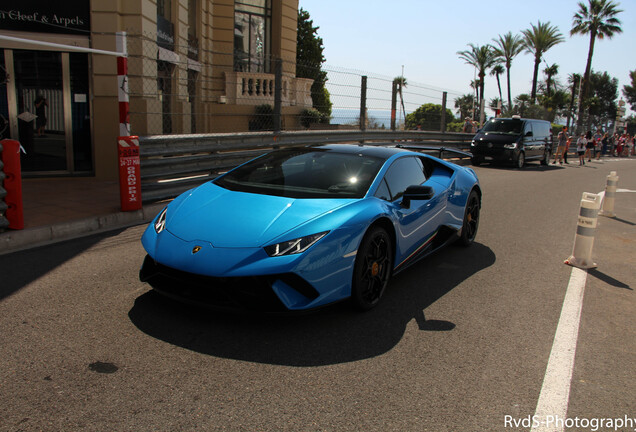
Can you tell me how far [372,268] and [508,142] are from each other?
16.7 m

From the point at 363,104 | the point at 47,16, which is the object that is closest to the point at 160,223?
the point at 47,16

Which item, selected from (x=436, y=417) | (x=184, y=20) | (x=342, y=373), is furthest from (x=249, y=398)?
(x=184, y=20)

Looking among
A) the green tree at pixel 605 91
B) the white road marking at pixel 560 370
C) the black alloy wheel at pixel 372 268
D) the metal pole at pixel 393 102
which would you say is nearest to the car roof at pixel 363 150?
the black alloy wheel at pixel 372 268

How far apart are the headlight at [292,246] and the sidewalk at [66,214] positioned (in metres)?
3.51

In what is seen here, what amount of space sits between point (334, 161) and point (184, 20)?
12208 millimetres

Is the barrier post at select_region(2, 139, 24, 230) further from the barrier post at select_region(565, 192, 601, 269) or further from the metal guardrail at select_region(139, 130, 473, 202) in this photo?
the barrier post at select_region(565, 192, 601, 269)

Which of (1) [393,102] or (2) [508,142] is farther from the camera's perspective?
(2) [508,142]

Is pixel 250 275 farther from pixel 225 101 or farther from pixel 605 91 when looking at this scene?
pixel 605 91

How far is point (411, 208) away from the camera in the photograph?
4766 millimetres

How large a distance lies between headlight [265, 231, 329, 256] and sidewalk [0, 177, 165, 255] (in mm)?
3506

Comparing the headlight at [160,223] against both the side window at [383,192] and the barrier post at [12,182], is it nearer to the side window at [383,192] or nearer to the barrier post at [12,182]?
the side window at [383,192]

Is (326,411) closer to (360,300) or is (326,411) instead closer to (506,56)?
(360,300)

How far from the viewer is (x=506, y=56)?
60.7 m

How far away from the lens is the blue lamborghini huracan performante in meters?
3.43
